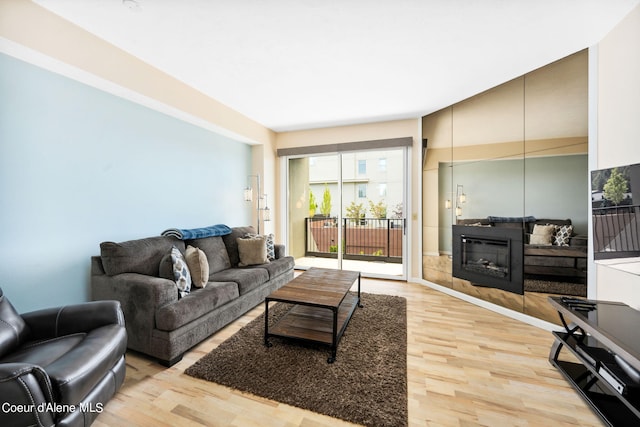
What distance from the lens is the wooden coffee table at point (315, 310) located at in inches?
82.0

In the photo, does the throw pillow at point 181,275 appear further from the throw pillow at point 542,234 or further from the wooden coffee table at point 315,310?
the throw pillow at point 542,234

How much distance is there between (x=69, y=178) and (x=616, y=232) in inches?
169

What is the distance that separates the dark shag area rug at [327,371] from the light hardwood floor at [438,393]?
0.07 metres

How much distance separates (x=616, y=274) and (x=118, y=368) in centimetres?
372

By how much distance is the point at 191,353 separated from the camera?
6.96ft

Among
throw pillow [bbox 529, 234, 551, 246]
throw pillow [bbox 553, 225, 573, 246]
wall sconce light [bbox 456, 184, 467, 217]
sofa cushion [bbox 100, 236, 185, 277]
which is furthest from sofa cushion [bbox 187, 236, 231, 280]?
throw pillow [bbox 553, 225, 573, 246]

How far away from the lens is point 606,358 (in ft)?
5.20

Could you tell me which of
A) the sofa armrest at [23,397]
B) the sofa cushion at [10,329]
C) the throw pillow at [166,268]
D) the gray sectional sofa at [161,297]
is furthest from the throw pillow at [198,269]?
the sofa armrest at [23,397]

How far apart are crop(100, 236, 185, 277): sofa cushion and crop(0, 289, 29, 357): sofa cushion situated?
0.68 meters

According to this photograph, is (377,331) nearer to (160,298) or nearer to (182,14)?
(160,298)

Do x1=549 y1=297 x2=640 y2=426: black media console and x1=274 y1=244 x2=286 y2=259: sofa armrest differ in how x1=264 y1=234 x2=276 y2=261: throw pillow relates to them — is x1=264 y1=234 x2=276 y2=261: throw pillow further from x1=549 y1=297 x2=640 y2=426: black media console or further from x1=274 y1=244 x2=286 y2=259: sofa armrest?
x1=549 y1=297 x2=640 y2=426: black media console

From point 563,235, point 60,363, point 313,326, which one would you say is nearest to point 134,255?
point 60,363

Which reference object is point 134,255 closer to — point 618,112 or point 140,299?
point 140,299

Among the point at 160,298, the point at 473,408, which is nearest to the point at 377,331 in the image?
the point at 473,408
